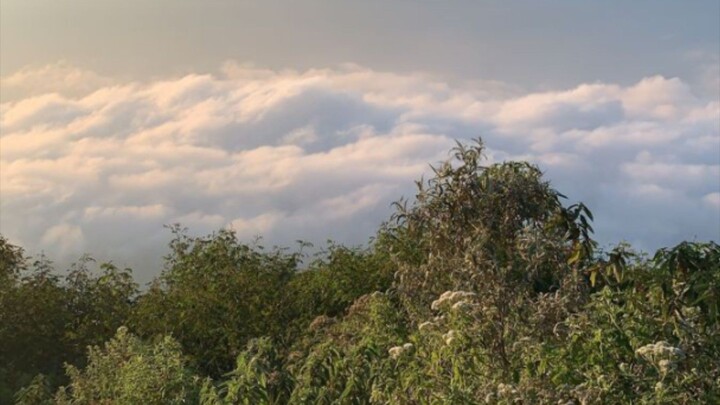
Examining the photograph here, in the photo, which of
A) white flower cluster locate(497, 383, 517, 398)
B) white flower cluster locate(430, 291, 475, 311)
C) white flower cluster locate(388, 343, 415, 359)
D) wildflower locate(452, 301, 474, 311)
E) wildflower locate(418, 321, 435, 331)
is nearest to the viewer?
white flower cluster locate(497, 383, 517, 398)

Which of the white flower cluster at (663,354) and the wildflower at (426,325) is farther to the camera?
the wildflower at (426,325)

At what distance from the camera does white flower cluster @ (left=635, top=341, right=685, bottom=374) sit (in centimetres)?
768

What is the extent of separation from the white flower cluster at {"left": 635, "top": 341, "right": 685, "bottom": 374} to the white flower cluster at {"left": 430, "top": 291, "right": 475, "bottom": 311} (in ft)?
4.70

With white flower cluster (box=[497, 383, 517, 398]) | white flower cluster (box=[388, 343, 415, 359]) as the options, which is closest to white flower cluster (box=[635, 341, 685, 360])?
white flower cluster (box=[497, 383, 517, 398])

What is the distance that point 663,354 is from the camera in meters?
7.75

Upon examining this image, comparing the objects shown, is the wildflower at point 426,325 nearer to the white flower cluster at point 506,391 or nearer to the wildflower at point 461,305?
the wildflower at point 461,305

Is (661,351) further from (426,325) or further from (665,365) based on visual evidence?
(426,325)

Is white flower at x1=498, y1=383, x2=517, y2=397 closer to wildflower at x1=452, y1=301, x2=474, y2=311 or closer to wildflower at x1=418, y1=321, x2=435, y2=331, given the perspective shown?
wildflower at x1=452, y1=301, x2=474, y2=311

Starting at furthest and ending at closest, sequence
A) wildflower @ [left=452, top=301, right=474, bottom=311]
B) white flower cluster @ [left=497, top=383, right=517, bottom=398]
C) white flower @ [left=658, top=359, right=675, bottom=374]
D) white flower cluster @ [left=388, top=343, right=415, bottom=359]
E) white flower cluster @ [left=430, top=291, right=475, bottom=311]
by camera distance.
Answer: white flower cluster @ [left=388, top=343, right=415, bottom=359], white flower cluster @ [left=430, top=291, right=475, bottom=311], wildflower @ [left=452, top=301, right=474, bottom=311], white flower cluster @ [left=497, top=383, right=517, bottom=398], white flower @ [left=658, top=359, right=675, bottom=374]

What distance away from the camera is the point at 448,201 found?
31.4ft

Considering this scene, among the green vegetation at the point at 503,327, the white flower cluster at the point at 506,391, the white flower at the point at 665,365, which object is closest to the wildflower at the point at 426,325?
the green vegetation at the point at 503,327

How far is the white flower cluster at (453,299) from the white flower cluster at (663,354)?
4.70 feet

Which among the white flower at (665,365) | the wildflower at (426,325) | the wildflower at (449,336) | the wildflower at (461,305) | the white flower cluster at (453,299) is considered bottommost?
the white flower at (665,365)

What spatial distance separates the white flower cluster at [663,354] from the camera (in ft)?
25.2
